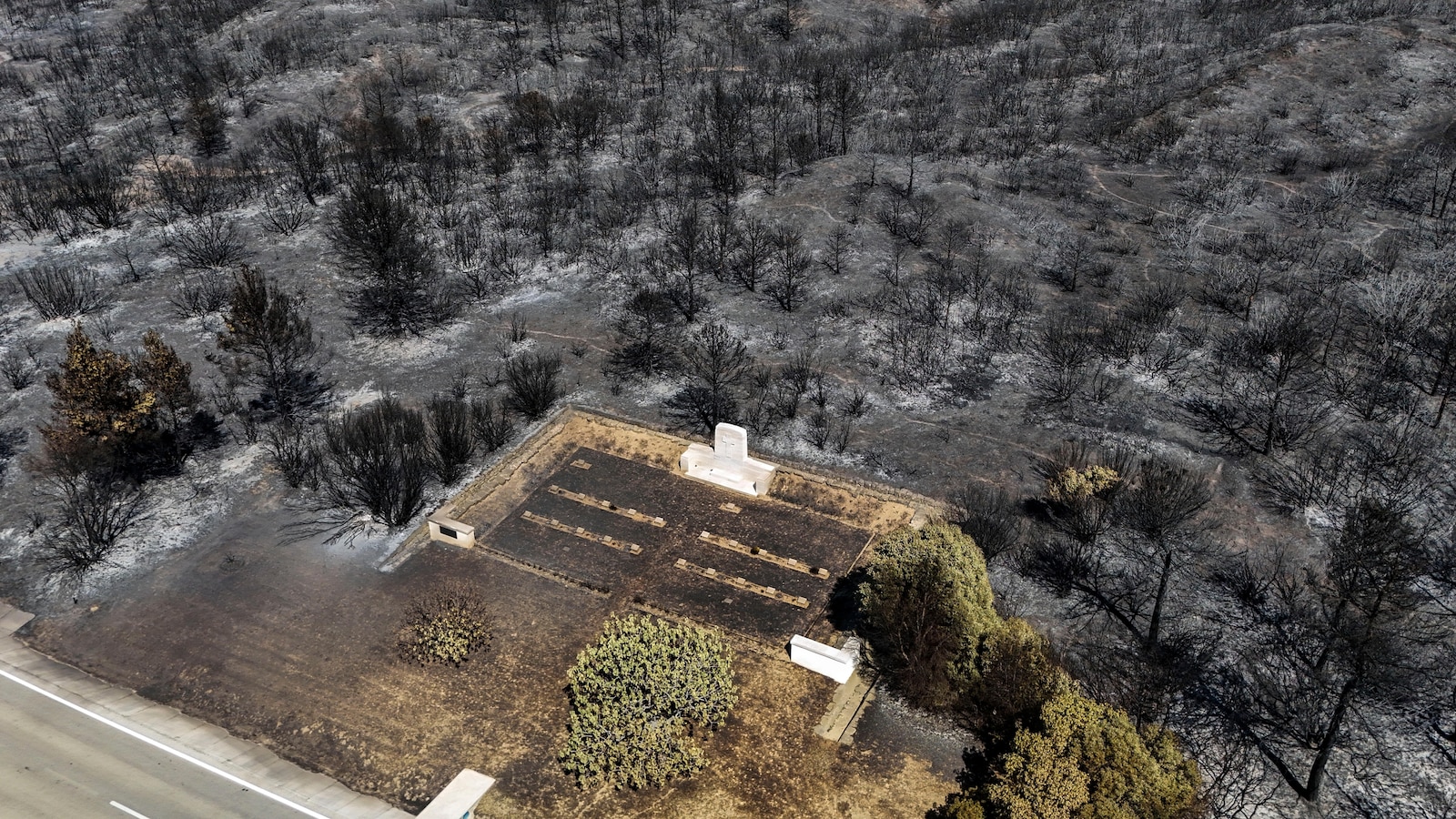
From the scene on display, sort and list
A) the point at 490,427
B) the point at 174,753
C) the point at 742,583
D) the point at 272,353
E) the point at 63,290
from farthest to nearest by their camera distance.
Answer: the point at 63,290, the point at 272,353, the point at 490,427, the point at 742,583, the point at 174,753

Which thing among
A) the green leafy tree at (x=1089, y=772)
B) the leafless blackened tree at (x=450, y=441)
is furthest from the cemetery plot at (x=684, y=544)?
the green leafy tree at (x=1089, y=772)

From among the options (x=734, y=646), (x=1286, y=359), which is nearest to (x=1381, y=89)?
(x=1286, y=359)

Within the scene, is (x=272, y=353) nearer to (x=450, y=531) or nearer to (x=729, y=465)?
(x=450, y=531)

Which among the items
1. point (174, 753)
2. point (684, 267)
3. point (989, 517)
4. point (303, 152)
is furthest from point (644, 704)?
point (303, 152)

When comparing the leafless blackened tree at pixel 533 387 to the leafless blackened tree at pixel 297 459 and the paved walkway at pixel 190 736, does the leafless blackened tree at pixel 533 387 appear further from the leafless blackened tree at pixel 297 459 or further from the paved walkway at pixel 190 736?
the paved walkway at pixel 190 736

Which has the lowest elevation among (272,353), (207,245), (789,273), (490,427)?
(490,427)

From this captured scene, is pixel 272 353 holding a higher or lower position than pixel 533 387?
higher
